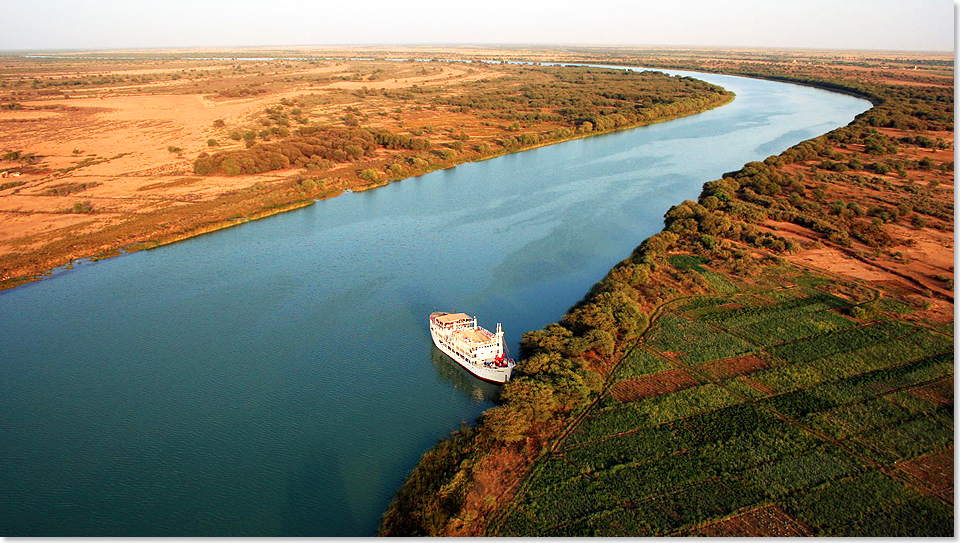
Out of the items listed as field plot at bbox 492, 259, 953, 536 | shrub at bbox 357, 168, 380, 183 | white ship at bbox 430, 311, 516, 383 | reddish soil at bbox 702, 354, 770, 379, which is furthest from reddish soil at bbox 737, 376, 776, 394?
shrub at bbox 357, 168, 380, 183

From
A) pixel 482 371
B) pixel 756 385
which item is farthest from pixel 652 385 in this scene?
pixel 482 371

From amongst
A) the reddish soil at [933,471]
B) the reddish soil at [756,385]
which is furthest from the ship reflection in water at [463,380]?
the reddish soil at [933,471]

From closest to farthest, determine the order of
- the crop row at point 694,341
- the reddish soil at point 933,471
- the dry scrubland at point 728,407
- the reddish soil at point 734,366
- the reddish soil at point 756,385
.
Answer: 1. the dry scrubland at point 728,407
2. the reddish soil at point 933,471
3. the reddish soil at point 756,385
4. the reddish soil at point 734,366
5. the crop row at point 694,341

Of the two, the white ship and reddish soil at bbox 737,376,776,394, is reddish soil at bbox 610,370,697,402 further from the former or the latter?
the white ship

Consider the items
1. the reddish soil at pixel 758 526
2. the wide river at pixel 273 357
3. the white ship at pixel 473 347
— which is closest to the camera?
the reddish soil at pixel 758 526

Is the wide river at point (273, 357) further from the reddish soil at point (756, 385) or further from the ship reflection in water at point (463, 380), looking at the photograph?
the reddish soil at point (756, 385)

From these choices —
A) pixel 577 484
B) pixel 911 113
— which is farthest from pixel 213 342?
pixel 911 113
